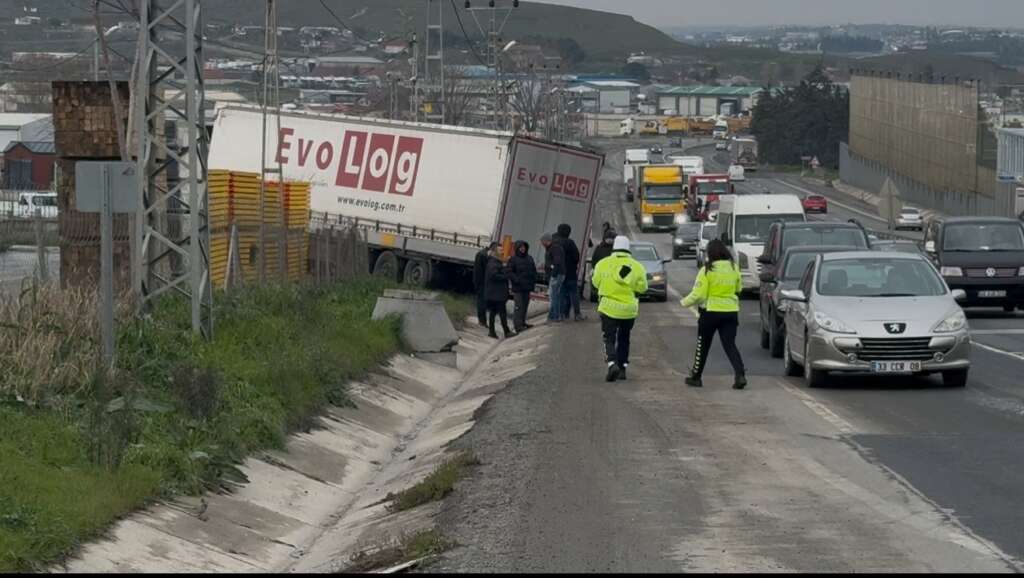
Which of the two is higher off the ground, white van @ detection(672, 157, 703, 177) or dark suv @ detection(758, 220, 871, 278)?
dark suv @ detection(758, 220, 871, 278)

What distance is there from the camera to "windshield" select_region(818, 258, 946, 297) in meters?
19.8

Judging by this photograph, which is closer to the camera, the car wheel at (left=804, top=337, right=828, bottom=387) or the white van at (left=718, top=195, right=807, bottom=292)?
the car wheel at (left=804, top=337, right=828, bottom=387)

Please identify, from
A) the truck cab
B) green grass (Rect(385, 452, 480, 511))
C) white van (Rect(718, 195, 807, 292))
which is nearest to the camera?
green grass (Rect(385, 452, 480, 511))

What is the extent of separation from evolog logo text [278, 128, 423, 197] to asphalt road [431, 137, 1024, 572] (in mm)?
18876

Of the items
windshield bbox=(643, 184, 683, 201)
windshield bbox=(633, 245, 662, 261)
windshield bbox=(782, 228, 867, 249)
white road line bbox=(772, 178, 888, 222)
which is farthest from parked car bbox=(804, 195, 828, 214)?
windshield bbox=(782, 228, 867, 249)

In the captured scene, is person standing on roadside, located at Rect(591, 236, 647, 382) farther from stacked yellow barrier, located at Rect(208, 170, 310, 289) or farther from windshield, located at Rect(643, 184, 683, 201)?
windshield, located at Rect(643, 184, 683, 201)

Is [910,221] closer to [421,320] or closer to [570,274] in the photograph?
[570,274]

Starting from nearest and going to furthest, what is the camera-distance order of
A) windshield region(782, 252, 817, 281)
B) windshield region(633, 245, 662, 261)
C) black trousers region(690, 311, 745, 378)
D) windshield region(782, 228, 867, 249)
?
black trousers region(690, 311, 745, 378) → windshield region(782, 252, 817, 281) → windshield region(782, 228, 867, 249) → windshield region(633, 245, 662, 261)

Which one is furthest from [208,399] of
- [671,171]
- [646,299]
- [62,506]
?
[671,171]

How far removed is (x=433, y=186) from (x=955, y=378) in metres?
21.4

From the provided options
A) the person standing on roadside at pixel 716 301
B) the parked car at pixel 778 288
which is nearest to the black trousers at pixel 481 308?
the parked car at pixel 778 288

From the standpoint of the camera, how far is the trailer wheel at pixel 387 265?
130 ft

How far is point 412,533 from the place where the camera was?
11492mm

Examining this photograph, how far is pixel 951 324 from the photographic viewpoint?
18.8 meters
